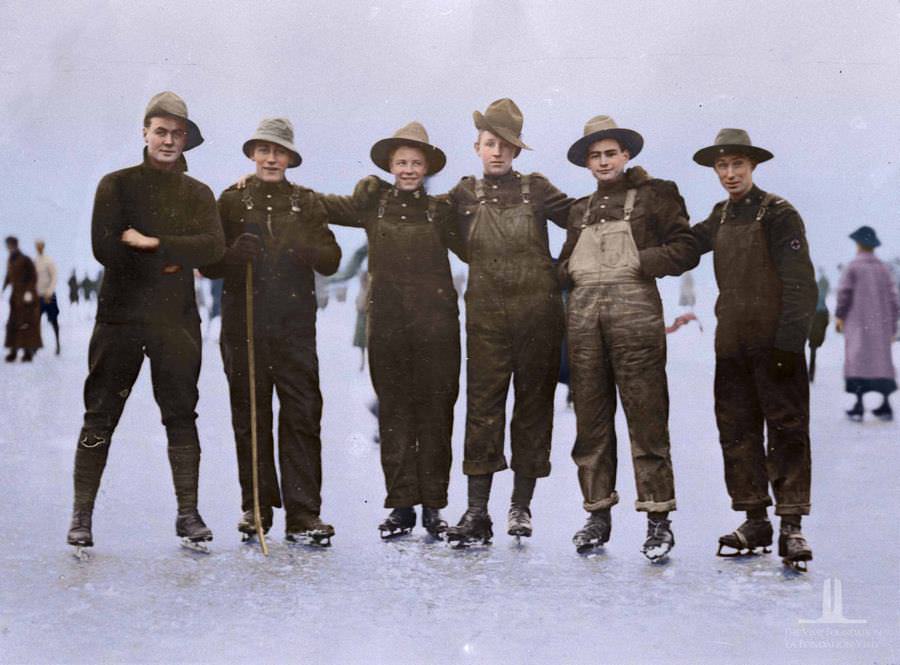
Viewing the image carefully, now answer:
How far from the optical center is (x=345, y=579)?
5504mm

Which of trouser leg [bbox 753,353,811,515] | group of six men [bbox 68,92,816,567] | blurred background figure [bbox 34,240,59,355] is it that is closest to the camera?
trouser leg [bbox 753,353,811,515]

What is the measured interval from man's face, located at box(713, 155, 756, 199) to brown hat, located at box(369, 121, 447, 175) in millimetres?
1414

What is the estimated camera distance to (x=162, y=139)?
19.6ft

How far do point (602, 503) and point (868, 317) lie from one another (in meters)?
3.34

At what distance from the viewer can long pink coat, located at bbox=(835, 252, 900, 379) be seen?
755 cm

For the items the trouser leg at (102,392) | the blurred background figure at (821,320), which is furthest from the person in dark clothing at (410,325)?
the blurred background figure at (821,320)

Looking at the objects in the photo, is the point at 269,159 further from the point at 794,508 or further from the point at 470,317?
the point at 794,508

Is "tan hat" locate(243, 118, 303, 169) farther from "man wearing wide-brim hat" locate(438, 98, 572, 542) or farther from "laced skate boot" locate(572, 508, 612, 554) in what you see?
"laced skate boot" locate(572, 508, 612, 554)

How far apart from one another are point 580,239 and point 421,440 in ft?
4.30

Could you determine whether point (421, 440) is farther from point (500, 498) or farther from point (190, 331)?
point (190, 331)

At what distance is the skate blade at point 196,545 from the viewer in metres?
5.93

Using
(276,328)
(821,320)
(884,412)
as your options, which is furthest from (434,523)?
(884,412)

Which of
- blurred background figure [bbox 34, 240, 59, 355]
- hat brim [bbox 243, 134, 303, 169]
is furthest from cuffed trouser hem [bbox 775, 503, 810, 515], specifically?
blurred background figure [bbox 34, 240, 59, 355]

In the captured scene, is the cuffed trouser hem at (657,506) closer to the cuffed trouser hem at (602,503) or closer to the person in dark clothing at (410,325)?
the cuffed trouser hem at (602,503)
